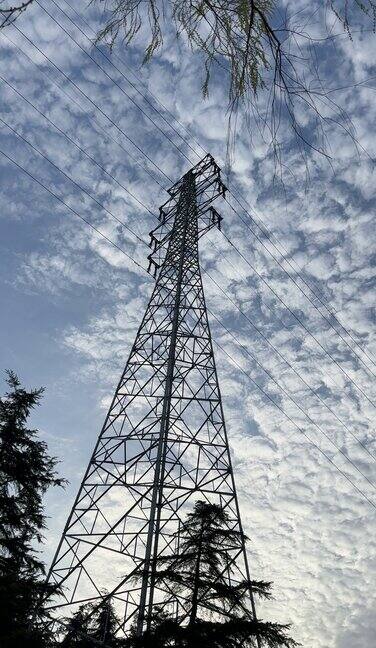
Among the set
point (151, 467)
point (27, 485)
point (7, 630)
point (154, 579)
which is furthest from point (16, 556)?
point (154, 579)

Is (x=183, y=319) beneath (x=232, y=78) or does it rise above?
above

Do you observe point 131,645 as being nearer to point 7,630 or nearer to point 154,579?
point 154,579

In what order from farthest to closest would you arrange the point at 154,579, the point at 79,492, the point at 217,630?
the point at 79,492
the point at 154,579
the point at 217,630

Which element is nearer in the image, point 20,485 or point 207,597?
point 207,597

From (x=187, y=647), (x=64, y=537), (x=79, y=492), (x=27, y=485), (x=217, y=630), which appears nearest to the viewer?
(x=187, y=647)

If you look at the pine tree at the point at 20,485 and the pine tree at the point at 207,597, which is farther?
the pine tree at the point at 20,485

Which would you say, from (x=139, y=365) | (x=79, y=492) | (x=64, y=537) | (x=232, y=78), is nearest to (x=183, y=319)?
(x=139, y=365)

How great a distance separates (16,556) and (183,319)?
762 cm

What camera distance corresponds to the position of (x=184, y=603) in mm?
7395

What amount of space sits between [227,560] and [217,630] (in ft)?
5.13

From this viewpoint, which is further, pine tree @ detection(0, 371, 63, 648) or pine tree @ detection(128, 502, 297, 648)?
pine tree @ detection(0, 371, 63, 648)

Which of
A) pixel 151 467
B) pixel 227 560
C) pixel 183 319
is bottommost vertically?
pixel 227 560

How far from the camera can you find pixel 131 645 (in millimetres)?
6273

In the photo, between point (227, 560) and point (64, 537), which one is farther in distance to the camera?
point (64, 537)
